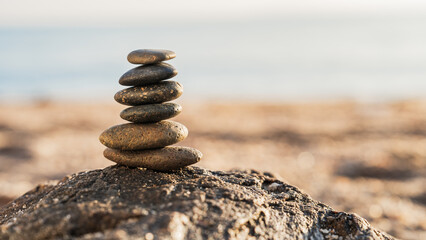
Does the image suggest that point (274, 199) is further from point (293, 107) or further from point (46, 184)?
point (293, 107)

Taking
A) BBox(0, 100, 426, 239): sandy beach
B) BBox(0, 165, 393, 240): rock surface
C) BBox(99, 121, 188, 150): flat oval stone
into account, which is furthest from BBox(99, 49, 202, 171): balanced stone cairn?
BBox(0, 100, 426, 239): sandy beach

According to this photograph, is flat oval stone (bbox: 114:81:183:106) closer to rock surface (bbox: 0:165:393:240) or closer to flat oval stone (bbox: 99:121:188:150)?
flat oval stone (bbox: 99:121:188:150)

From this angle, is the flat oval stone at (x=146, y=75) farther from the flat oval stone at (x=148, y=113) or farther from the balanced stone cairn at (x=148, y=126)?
the flat oval stone at (x=148, y=113)

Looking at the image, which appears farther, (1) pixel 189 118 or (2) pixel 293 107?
(2) pixel 293 107

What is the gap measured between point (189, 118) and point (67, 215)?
569 inches

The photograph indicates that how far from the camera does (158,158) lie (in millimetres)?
3594

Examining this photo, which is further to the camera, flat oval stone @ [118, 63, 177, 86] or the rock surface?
flat oval stone @ [118, 63, 177, 86]

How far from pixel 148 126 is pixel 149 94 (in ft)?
0.89

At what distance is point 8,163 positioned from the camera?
1019cm

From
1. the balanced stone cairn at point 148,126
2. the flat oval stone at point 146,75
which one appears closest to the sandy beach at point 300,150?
the balanced stone cairn at point 148,126

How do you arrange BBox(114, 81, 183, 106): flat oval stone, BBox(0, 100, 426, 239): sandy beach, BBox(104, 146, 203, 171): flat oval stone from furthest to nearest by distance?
BBox(0, 100, 426, 239): sandy beach
BBox(114, 81, 183, 106): flat oval stone
BBox(104, 146, 203, 171): flat oval stone

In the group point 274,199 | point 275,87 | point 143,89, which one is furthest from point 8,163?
point 275,87

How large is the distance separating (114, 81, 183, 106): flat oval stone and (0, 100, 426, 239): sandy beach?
1765mm

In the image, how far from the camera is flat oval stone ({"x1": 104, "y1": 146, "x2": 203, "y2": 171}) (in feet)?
11.8
